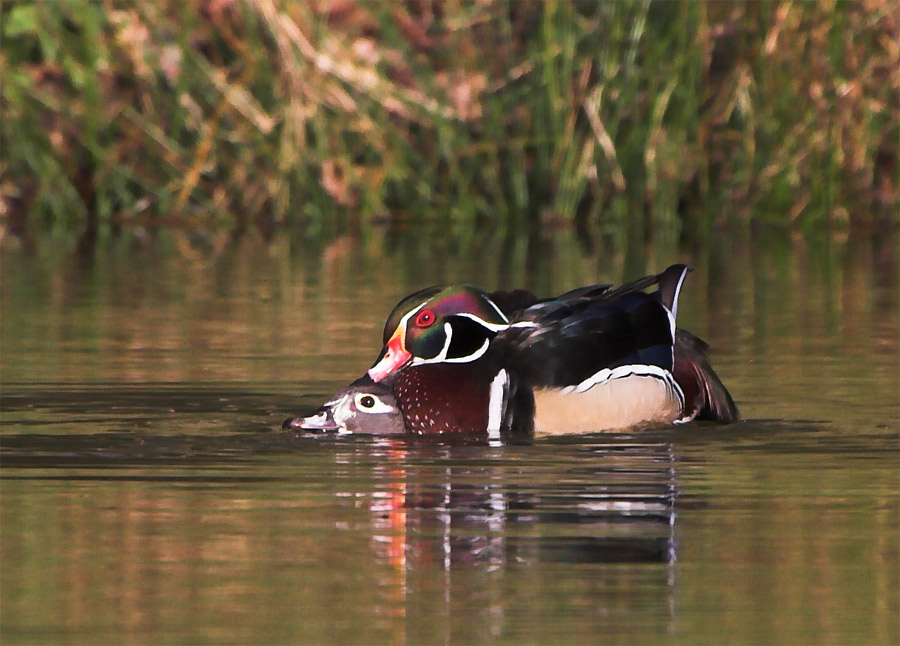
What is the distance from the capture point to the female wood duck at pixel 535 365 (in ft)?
26.7

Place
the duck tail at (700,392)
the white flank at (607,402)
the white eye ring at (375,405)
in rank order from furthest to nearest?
the duck tail at (700,392)
the white eye ring at (375,405)
the white flank at (607,402)

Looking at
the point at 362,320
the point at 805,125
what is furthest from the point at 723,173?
the point at 362,320

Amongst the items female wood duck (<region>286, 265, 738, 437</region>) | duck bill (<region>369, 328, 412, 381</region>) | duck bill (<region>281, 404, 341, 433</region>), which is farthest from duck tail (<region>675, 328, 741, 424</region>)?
duck bill (<region>281, 404, 341, 433</region>)

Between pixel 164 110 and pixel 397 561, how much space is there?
43.8ft

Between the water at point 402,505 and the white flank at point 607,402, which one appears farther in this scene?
the white flank at point 607,402

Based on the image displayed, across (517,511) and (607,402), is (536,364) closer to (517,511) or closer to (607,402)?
(607,402)

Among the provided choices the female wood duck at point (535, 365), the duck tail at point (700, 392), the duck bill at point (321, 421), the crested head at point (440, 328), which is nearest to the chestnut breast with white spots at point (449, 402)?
the female wood duck at point (535, 365)

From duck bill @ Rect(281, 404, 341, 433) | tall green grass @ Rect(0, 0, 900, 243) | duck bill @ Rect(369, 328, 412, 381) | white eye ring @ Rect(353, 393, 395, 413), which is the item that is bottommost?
duck bill @ Rect(281, 404, 341, 433)

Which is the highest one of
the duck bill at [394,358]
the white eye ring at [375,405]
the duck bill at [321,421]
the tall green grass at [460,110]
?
the tall green grass at [460,110]

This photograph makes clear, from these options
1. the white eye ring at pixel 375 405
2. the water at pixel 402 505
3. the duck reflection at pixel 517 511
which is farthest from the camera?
the white eye ring at pixel 375 405

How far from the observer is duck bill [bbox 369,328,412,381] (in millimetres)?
8359

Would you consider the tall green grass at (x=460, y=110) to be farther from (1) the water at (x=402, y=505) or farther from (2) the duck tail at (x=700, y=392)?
(2) the duck tail at (x=700, y=392)

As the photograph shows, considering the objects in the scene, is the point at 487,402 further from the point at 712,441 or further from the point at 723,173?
the point at 723,173

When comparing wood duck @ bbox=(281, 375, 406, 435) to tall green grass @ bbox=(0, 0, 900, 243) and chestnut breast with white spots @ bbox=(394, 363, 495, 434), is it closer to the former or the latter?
chestnut breast with white spots @ bbox=(394, 363, 495, 434)
